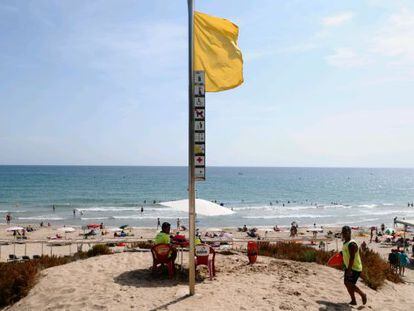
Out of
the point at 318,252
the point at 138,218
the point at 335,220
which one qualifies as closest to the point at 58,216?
the point at 138,218

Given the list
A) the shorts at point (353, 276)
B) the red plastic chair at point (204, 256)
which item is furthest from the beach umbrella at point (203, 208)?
the shorts at point (353, 276)

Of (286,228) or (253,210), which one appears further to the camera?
(253,210)

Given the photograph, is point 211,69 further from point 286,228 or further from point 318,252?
point 286,228

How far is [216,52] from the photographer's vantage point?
7672 mm

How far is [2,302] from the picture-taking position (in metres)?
8.23

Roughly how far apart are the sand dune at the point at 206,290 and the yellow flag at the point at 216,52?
404 cm

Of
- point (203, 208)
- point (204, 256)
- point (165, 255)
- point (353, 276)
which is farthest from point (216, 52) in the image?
point (353, 276)

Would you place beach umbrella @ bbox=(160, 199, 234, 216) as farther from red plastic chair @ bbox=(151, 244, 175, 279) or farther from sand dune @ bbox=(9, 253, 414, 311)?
sand dune @ bbox=(9, 253, 414, 311)

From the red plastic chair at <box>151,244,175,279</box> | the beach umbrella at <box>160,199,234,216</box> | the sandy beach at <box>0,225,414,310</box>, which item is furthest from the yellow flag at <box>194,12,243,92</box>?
the sandy beach at <box>0,225,414,310</box>

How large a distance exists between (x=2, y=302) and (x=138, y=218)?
4026 centimetres

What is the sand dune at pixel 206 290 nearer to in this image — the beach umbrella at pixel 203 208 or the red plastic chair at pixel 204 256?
the red plastic chair at pixel 204 256

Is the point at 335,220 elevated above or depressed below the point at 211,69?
below

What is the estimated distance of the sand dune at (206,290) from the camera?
24.1 ft

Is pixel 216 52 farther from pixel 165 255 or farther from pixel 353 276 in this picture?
pixel 353 276
